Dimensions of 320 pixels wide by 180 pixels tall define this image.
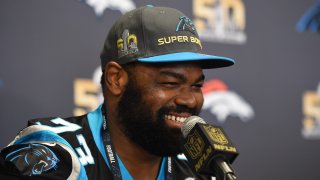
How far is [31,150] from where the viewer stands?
897 mm

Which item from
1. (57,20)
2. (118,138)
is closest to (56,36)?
(57,20)

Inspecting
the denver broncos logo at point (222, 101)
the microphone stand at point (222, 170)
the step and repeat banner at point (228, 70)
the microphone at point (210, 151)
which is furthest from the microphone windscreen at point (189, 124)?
the denver broncos logo at point (222, 101)

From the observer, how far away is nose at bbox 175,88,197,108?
102 centimetres

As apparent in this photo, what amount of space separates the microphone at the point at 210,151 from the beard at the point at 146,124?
255mm

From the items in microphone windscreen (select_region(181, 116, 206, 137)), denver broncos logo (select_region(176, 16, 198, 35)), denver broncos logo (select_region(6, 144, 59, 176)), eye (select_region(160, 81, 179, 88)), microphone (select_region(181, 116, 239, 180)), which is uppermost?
denver broncos logo (select_region(176, 16, 198, 35))

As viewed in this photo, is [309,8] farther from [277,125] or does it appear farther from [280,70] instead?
[277,125]

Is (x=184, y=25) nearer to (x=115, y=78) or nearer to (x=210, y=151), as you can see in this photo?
(x=115, y=78)

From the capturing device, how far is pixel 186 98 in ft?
3.37

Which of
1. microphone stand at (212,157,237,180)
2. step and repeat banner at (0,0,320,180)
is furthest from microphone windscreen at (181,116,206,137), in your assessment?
step and repeat banner at (0,0,320,180)

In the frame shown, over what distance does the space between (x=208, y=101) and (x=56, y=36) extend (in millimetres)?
692

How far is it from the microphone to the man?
0.26 meters

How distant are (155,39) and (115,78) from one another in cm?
15

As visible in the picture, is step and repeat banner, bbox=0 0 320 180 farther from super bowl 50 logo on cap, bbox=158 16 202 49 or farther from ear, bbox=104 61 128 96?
super bowl 50 logo on cap, bbox=158 16 202 49

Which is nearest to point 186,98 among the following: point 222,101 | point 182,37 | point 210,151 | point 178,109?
point 178,109
